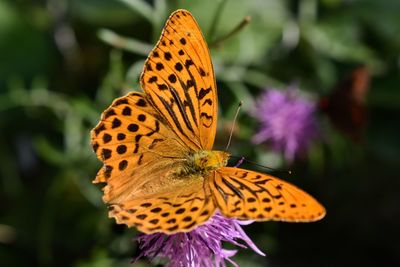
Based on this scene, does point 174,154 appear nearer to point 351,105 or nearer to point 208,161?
point 208,161

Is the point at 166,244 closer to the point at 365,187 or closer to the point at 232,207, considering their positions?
the point at 232,207

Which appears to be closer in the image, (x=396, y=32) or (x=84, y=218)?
(x=84, y=218)

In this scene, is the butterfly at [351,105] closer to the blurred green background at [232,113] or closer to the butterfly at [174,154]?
the blurred green background at [232,113]

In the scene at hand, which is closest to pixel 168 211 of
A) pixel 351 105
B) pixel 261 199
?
pixel 261 199

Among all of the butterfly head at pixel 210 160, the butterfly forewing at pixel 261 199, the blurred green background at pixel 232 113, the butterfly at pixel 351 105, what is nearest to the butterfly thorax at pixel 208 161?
the butterfly head at pixel 210 160

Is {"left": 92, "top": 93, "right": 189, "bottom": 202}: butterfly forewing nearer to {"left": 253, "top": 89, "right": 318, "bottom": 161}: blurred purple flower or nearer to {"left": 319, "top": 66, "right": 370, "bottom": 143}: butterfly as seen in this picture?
{"left": 253, "top": 89, "right": 318, "bottom": 161}: blurred purple flower

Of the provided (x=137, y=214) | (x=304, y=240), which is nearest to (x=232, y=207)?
(x=137, y=214)

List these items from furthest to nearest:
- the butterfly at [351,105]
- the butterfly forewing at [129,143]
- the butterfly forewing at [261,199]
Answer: the butterfly at [351,105] < the butterfly forewing at [129,143] < the butterfly forewing at [261,199]
